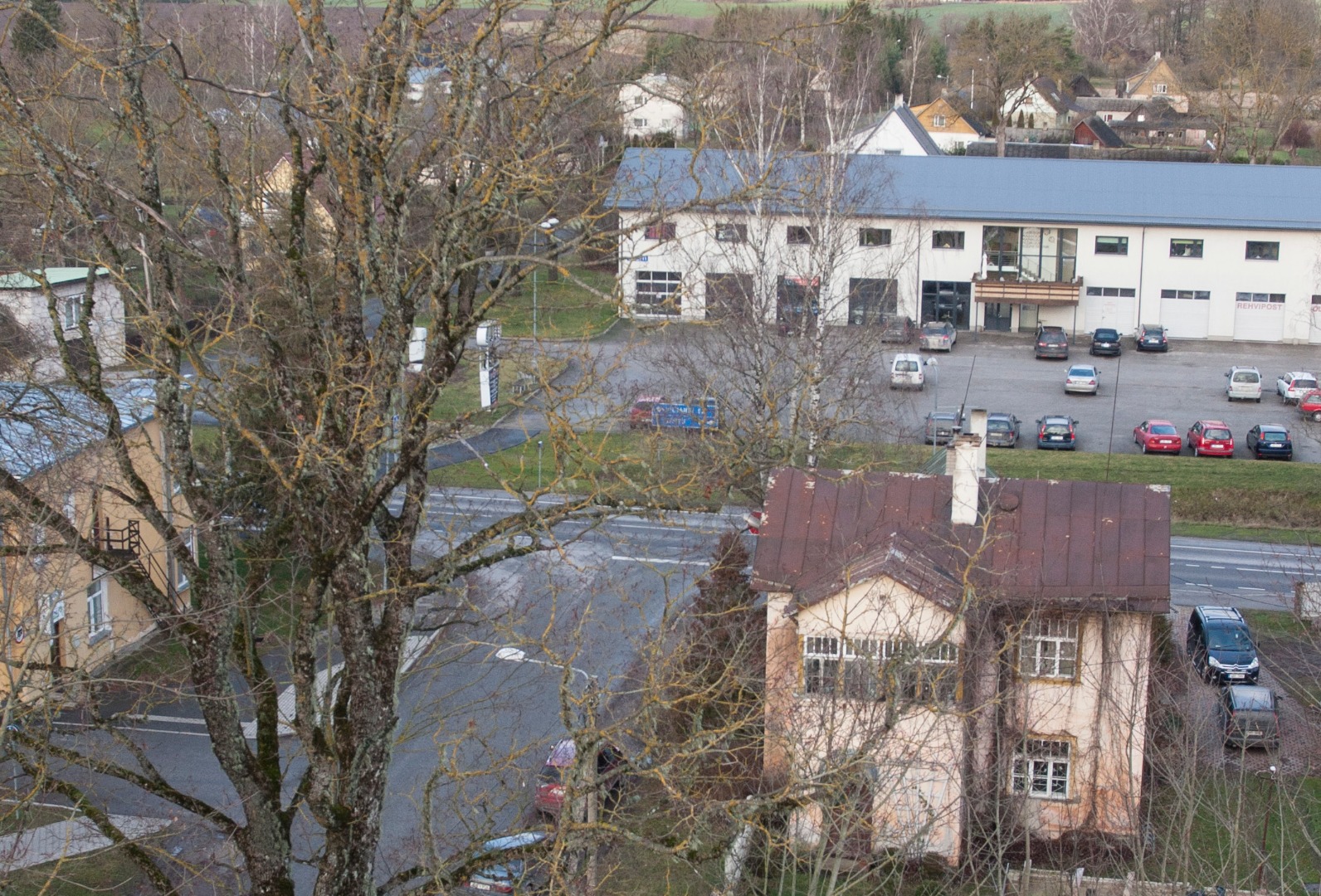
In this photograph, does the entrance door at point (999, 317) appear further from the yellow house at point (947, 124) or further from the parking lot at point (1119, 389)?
the yellow house at point (947, 124)

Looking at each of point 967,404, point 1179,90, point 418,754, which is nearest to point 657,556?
point 418,754

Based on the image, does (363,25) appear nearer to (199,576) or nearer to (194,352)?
(194,352)

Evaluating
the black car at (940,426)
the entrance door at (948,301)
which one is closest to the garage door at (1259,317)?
the entrance door at (948,301)

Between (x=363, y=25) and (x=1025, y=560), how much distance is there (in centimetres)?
1172

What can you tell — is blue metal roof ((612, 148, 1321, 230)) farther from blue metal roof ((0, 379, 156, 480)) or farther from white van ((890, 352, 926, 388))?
blue metal roof ((0, 379, 156, 480))

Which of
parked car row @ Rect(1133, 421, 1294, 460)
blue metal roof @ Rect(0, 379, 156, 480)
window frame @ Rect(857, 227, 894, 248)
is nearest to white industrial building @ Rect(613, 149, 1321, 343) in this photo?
window frame @ Rect(857, 227, 894, 248)

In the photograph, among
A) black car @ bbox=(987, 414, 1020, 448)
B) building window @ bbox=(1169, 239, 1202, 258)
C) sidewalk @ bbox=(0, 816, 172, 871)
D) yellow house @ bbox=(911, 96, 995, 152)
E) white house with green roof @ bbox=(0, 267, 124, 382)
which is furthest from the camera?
yellow house @ bbox=(911, 96, 995, 152)

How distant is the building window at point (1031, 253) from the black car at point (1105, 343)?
2.90 m

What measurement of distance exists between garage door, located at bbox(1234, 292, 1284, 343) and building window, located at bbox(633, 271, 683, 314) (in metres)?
19.8

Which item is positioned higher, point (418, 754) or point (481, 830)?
point (481, 830)

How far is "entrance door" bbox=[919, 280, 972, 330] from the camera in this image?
44812 millimetres

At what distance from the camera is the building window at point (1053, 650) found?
1523cm

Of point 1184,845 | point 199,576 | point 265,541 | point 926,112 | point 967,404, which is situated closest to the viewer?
point 199,576

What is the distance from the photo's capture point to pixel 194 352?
6262mm
